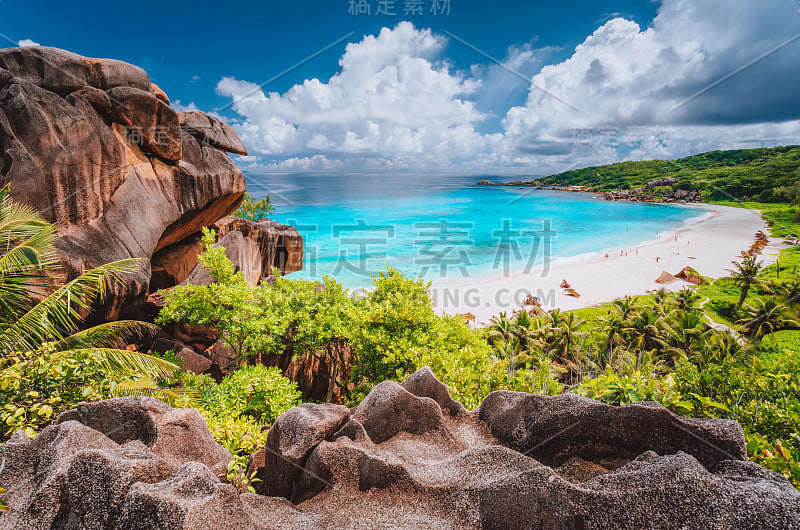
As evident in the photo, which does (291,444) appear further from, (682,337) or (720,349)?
(682,337)

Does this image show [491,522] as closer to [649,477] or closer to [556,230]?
[649,477]

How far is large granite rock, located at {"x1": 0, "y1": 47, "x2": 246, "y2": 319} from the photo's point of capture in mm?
8609

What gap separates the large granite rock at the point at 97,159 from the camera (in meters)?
8.61

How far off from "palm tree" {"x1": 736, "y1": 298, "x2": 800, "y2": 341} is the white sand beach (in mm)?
9066

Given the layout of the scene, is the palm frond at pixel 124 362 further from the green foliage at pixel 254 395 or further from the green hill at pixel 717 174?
the green hill at pixel 717 174

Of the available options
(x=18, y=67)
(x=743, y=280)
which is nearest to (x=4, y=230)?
(x=18, y=67)

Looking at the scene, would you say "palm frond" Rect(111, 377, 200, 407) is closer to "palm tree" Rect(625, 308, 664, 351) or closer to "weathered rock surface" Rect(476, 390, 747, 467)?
"weathered rock surface" Rect(476, 390, 747, 467)

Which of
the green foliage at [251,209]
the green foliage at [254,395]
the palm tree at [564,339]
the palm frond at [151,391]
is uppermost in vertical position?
the green foliage at [251,209]

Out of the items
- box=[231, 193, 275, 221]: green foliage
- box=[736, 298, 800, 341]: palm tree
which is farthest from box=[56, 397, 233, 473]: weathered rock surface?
box=[231, 193, 275, 221]: green foliage

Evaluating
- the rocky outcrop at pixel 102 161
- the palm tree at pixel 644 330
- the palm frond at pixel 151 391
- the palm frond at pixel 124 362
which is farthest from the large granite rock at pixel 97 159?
the palm tree at pixel 644 330

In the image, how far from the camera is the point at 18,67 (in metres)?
9.02

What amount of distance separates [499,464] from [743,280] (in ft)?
115

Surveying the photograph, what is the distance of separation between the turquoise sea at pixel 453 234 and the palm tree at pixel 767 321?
770 inches

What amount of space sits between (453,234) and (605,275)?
92.9 feet
